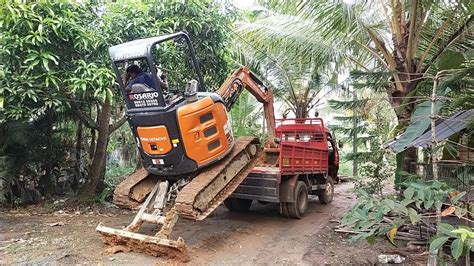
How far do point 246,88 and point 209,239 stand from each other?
3.04m

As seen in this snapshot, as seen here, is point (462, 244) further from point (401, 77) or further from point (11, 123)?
point (11, 123)

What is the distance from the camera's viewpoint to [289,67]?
14391 mm

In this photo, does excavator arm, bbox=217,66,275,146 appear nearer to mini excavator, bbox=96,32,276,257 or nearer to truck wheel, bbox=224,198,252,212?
mini excavator, bbox=96,32,276,257

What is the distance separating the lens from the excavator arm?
23.8 ft

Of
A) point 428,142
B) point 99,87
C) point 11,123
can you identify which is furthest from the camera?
point 11,123

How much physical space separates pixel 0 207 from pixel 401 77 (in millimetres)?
8355

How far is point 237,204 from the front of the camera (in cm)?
861

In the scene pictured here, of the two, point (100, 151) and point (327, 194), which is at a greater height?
point (100, 151)

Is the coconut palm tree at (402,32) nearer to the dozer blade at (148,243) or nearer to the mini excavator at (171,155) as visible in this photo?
the mini excavator at (171,155)

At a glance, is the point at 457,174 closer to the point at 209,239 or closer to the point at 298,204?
the point at 298,204

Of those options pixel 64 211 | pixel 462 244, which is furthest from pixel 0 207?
pixel 462 244

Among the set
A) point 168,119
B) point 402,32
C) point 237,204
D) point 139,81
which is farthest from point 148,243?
point 402,32

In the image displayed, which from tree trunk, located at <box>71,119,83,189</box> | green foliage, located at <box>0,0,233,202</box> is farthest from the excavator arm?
tree trunk, located at <box>71,119,83,189</box>

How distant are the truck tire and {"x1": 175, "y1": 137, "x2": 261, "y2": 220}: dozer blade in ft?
4.94
